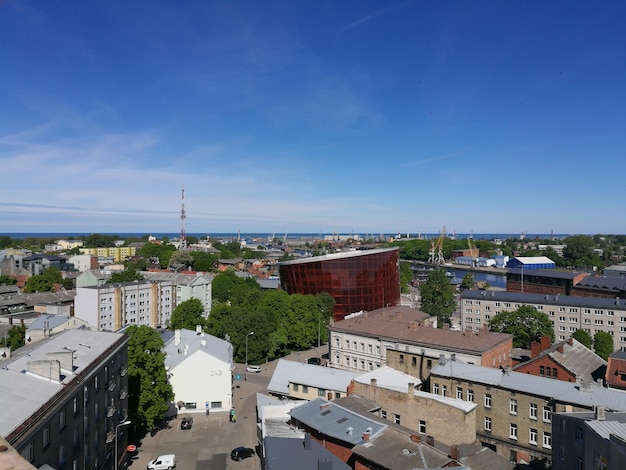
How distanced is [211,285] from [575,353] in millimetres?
66807

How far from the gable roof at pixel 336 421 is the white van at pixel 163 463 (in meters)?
8.14

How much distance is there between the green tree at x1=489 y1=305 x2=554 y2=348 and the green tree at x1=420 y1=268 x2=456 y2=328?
14081 millimetres

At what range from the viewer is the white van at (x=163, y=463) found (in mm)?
29562

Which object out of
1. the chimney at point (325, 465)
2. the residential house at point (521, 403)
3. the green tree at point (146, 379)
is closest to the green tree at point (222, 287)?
the green tree at point (146, 379)

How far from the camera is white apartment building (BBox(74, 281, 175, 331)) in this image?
6894 cm

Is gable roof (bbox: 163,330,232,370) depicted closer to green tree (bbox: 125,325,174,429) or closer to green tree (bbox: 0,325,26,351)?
green tree (bbox: 125,325,174,429)

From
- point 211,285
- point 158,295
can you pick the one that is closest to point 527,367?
point 158,295

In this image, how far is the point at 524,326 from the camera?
5556 cm

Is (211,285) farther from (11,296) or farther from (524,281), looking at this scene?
(524,281)

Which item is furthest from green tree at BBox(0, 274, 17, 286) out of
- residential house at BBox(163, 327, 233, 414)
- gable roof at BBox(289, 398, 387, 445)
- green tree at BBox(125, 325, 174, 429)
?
gable roof at BBox(289, 398, 387, 445)

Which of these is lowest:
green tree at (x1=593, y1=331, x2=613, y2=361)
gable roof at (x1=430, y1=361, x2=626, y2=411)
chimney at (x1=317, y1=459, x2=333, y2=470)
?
green tree at (x1=593, y1=331, x2=613, y2=361)

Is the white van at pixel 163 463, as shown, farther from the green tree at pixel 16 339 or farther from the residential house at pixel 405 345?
the green tree at pixel 16 339

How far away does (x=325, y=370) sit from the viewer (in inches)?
1615

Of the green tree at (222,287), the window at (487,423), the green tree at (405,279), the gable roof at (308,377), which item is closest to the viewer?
the window at (487,423)
